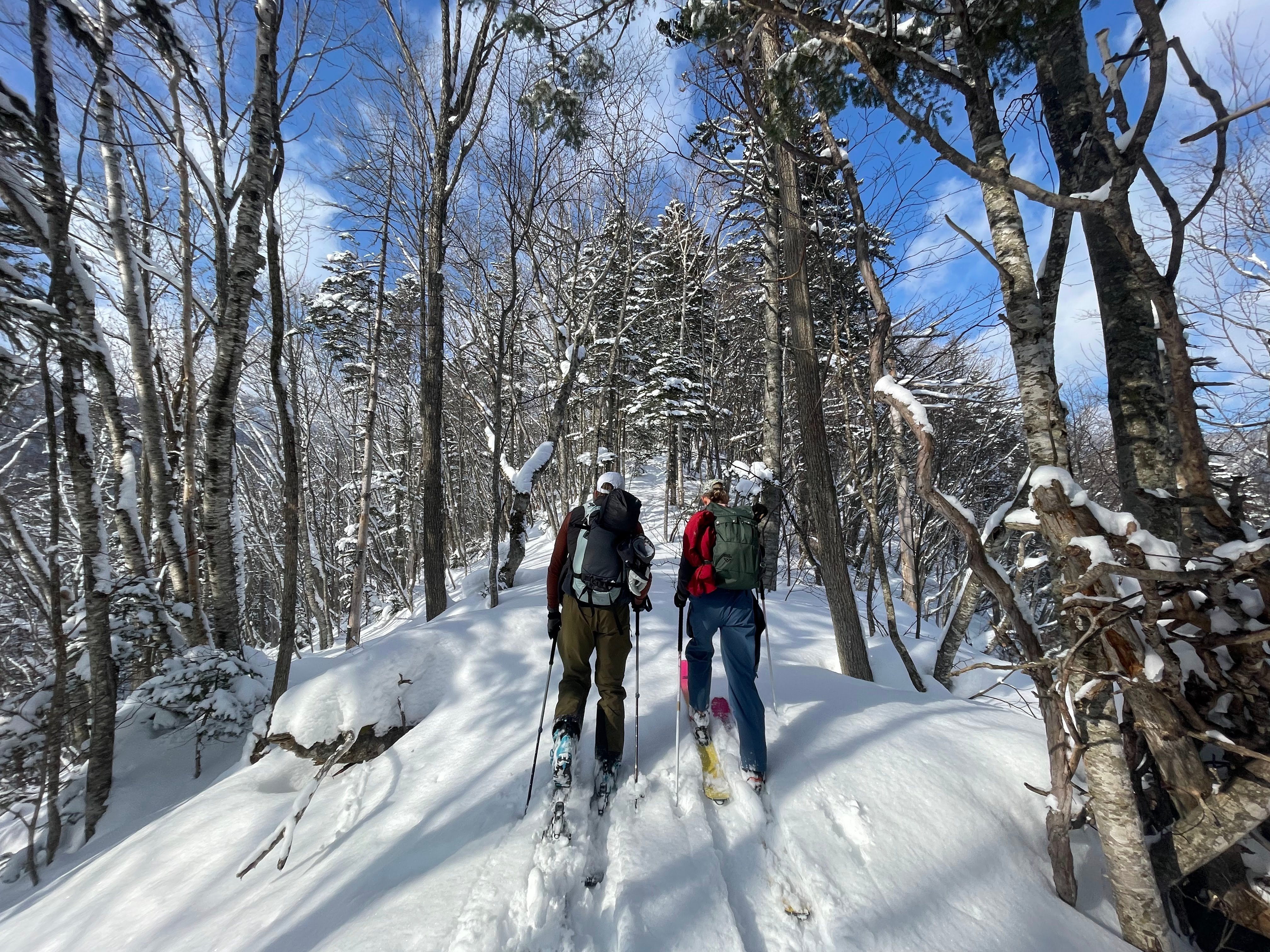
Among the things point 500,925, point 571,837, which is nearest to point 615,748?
point 571,837

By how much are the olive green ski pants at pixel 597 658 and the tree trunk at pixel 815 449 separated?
2.61m

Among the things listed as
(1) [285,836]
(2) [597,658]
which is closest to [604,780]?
(2) [597,658]

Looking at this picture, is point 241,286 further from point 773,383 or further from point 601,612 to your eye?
point 773,383

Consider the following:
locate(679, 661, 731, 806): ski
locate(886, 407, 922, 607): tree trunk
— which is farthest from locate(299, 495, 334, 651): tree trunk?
locate(886, 407, 922, 607): tree trunk

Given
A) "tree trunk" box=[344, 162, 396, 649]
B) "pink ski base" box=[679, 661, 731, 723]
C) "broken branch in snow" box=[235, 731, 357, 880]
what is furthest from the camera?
"tree trunk" box=[344, 162, 396, 649]

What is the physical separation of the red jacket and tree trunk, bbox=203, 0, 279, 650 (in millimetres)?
4775

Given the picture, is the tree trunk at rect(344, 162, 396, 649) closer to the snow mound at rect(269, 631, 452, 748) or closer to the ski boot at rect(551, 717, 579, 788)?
the snow mound at rect(269, 631, 452, 748)

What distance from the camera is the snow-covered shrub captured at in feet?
14.8

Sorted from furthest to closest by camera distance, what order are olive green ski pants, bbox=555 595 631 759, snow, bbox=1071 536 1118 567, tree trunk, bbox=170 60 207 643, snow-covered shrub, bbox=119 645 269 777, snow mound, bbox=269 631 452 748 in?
tree trunk, bbox=170 60 207 643
snow-covered shrub, bbox=119 645 269 777
snow mound, bbox=269 631 452 748
olive green ski pants, bbox=555 595 631 759
snow, bbox=1071 536 1118 567

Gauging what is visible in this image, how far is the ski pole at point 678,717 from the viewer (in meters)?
2.93

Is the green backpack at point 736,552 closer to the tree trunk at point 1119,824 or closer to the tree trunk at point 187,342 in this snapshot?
the tree trunk at point 1119,824

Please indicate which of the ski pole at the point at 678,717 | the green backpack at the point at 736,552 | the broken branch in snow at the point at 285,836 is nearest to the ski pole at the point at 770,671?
the green backpack at the point at 736,552

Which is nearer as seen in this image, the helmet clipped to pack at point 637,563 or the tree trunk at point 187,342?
the helmet clipped to pack at point 637,563

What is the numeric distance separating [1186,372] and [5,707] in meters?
8.96
